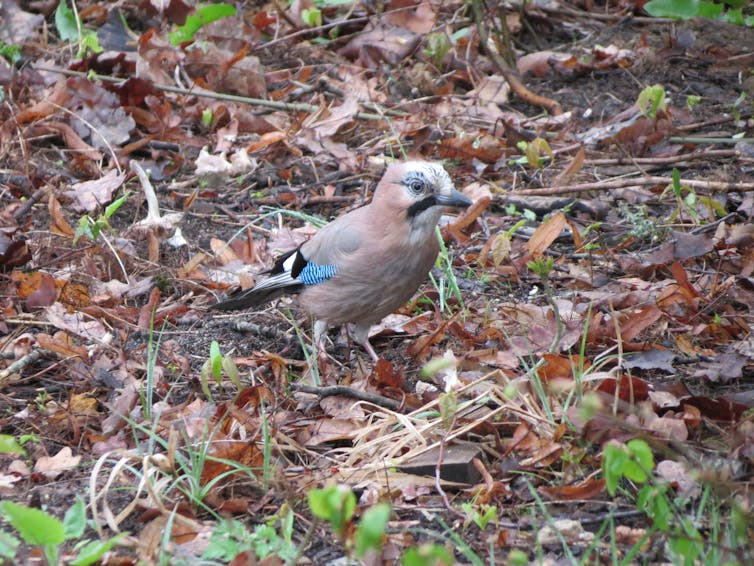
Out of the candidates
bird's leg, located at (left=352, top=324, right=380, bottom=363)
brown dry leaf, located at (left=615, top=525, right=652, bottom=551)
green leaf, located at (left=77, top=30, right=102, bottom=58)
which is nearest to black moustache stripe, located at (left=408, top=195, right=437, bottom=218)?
bird's leg, located at (left=352, top=324, right=380, bottom=363)

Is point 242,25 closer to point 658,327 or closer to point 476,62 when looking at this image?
point 476,62

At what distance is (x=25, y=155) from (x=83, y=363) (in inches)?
74.6

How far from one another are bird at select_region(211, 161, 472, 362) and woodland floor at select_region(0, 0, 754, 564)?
0.69ft

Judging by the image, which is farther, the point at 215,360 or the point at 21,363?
the point at 21,363

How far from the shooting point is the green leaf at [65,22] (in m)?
6.68

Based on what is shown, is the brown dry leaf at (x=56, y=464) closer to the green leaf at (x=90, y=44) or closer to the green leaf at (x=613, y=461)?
the green leaf at (x=613, y=461)

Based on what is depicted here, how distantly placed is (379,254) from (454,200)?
0.35m

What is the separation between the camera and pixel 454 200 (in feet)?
12.6

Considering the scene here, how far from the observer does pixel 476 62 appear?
6.38 m

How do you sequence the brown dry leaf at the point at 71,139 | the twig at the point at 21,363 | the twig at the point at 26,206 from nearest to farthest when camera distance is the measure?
the twig at the point at 21,363
the twig at the point at 26,206
the brown dry leaf at the point at 71,139

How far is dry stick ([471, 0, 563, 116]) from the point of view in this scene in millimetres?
5805

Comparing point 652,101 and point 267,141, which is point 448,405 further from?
point 267,141

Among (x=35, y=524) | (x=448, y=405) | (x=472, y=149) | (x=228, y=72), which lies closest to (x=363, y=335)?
(x=448, y=405)

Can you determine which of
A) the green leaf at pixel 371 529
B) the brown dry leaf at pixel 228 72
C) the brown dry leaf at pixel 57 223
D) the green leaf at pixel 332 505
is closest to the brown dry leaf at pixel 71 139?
the brown dry leaf at pixel 57 223
